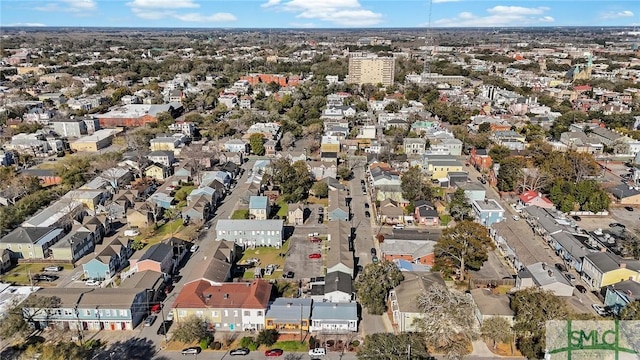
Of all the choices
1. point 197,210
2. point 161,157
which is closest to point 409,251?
point 197,210

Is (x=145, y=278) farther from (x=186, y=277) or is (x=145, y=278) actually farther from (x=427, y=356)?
(x=427, y=356)

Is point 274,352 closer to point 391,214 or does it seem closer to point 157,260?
point 157,260

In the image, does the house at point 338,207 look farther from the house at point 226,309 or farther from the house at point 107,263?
the house at point 107,263

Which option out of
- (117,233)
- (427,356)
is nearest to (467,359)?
(427,356)

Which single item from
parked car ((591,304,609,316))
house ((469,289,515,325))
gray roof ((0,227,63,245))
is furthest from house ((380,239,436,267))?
gray roof ((0,227,63,245))

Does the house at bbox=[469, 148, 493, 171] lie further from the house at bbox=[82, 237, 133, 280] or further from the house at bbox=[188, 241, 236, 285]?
the house at bbox=[82, 237, 133, 280]

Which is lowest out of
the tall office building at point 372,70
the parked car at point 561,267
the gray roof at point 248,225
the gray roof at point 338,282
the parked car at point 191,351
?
the parked car at point 191,351

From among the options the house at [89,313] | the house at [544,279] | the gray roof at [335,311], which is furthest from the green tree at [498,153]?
the house at [89,313]
